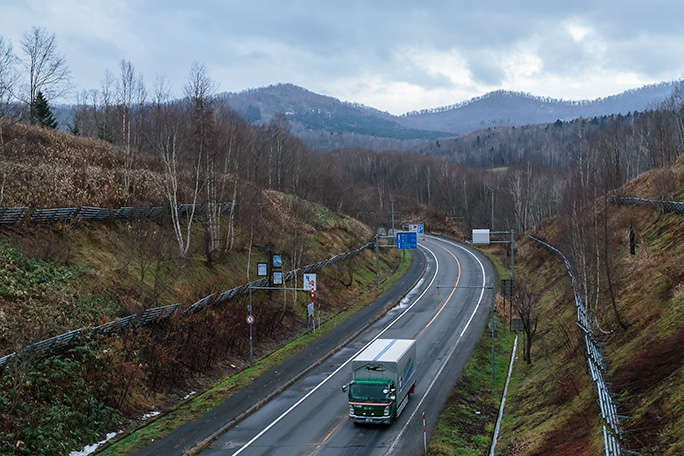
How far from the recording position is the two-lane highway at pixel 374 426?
85.1 ft

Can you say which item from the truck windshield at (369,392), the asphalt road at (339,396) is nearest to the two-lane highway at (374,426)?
the asphalt road at (339,396)

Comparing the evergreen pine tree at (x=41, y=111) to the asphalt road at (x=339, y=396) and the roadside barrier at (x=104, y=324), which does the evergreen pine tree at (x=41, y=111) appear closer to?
the roadside barrier at (x=104, y=324)

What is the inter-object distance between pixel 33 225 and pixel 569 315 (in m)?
39.5

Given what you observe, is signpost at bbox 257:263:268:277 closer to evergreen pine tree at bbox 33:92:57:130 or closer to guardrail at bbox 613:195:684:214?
evergreen pine tree at bbox 33:92:57:130

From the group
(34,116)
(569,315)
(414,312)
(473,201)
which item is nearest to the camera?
(569,315)

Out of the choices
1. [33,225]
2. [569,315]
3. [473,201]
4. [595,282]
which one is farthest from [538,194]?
[33,225]

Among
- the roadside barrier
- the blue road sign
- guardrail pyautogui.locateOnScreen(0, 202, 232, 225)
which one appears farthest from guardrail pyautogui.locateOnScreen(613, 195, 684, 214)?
guardrail pyautogui.locateOnScreen(0, 202, 232, 225)

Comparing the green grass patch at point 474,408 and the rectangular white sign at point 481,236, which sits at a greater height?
the rectangular white sign at point 481,236

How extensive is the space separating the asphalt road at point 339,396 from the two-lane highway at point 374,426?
0.05 m

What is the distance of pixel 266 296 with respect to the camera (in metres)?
50.0

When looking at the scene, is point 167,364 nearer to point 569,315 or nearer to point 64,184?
point 64,184

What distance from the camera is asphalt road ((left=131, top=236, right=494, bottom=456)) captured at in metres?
26.0

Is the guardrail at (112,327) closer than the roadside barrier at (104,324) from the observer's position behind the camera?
Yes

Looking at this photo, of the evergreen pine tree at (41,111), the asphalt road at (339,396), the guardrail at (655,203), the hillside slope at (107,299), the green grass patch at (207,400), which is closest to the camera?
the hillside slope at (107,299)
